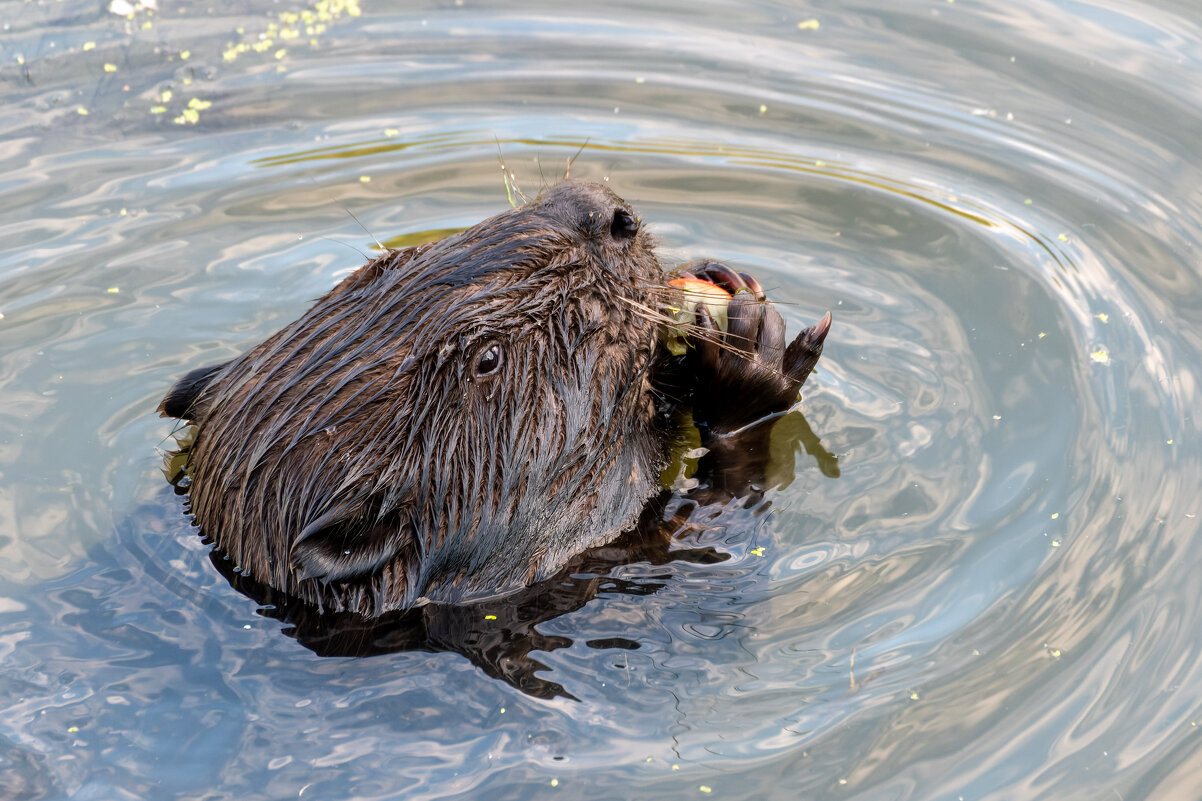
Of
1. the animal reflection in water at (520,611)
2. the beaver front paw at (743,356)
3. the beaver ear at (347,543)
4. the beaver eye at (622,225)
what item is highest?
the beaver eye at (622,225)

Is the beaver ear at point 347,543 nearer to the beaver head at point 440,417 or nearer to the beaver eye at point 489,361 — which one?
the beaver head at point 440,417

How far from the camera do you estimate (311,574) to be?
3.37 m

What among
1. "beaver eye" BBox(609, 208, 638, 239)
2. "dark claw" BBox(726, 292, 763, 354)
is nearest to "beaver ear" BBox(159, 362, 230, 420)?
"beaver eye" BBox(609, 208, 638, 239)

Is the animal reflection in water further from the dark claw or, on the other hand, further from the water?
the dark claw

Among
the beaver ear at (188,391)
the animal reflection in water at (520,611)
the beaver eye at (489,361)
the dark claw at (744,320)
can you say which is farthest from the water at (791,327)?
the beaver eye at (489,361)

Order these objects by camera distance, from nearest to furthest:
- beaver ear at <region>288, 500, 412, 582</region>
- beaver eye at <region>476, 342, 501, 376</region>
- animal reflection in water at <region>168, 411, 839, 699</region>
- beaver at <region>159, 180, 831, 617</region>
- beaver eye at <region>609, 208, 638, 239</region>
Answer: beaver ear at <region>288, 500, 412, 582</region> < beaver at <region>159, 180, 831, 617</region> < beaver eye at <region>476, 342, 501, 376</region> < animal reflection in water at <region>168, 411, 839, 699</region> < beaver eye at <region>609, 208, 638, 239</region>

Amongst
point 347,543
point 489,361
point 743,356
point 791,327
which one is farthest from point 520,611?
point 791,327

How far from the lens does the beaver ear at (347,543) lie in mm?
3283

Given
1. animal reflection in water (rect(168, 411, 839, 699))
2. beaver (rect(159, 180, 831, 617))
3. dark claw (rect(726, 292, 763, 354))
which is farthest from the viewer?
dark claw (rect(726, 292, 763, 354))

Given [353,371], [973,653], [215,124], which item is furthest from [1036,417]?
[215,124]

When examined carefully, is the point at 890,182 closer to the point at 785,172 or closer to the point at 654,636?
the point at 785,172

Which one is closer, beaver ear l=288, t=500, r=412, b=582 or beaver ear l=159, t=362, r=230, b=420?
beaver ear l=288, t=500, r=412, b=582

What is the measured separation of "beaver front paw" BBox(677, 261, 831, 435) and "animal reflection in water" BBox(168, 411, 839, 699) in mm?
342

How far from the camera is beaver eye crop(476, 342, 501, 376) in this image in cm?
350
